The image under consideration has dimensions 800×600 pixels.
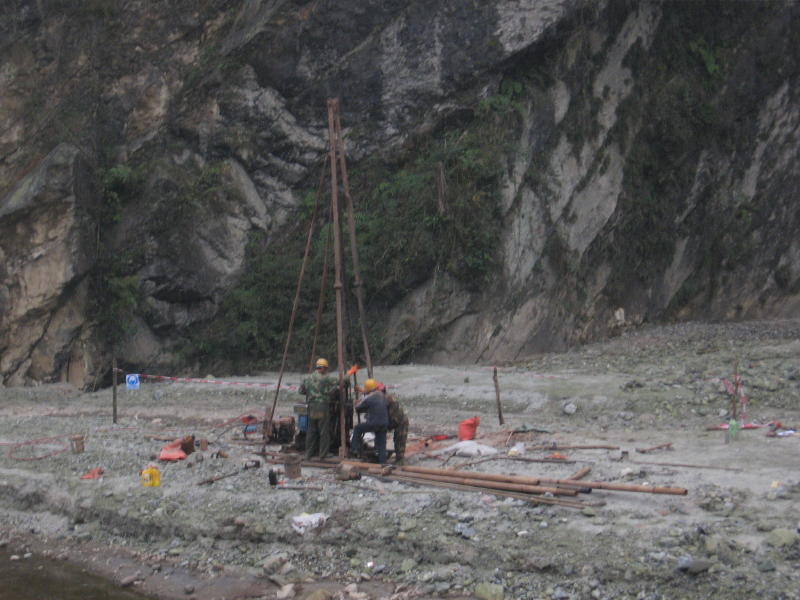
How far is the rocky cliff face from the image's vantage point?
20453 millimetres

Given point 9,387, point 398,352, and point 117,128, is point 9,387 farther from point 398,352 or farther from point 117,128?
point 398,352

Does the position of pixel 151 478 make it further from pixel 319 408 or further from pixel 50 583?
pixel 319 408

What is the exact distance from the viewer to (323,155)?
22516mm

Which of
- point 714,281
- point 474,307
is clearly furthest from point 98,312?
point 714,281

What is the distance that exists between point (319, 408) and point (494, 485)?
109 inches

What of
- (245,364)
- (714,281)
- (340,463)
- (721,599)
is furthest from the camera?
(714,281)

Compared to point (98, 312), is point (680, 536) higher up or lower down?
lower down

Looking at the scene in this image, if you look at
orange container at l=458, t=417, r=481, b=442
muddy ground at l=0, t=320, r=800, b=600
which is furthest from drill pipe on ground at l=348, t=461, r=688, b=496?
orange container at l=458, t=417, r=481, b=442

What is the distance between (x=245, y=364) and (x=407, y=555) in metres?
13.8

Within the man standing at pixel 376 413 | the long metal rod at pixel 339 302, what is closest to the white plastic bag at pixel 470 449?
the man standing at pixel 376 413

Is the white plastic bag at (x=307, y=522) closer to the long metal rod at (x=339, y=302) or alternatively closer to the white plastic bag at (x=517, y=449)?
the long metal rod at (x=339, y=302)

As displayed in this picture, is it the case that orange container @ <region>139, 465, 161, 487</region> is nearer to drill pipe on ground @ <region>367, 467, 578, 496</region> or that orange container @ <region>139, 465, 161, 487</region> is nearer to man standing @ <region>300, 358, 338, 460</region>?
man standing @ <region>300, 358, 338, 460</region>

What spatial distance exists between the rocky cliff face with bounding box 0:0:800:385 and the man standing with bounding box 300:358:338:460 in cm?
956

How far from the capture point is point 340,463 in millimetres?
10664
